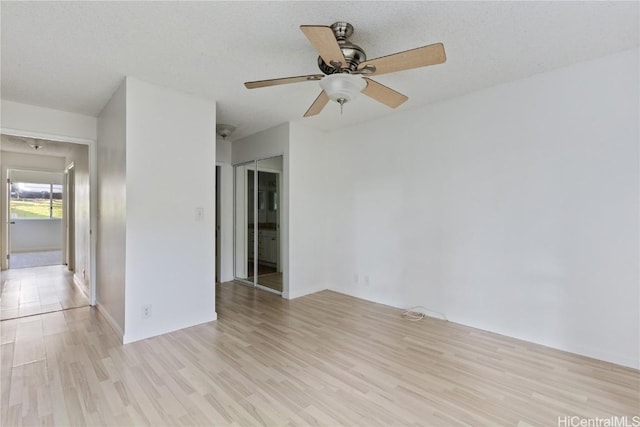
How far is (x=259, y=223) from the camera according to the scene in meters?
4.95

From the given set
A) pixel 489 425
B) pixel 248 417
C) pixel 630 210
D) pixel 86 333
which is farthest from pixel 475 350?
pixel 86 333

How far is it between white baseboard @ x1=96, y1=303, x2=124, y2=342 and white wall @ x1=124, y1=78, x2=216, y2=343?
19 cm

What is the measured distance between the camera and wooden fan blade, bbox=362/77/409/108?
2.27 m

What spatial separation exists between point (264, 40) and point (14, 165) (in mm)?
7175

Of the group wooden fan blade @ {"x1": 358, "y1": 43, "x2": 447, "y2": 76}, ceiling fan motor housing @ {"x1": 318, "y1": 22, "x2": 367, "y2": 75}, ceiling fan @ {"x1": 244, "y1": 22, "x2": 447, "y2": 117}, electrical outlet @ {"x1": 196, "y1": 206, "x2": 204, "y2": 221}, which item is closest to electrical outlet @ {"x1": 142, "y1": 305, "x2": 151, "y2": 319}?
electrical outlet @ {"x1": 196, "y1": 206, "x2": 204, "y2": 221}

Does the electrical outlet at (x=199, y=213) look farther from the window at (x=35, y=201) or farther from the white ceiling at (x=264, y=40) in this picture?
the window at (x=35, y=201)

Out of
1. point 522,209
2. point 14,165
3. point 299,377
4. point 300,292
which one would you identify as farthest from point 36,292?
point 522,209

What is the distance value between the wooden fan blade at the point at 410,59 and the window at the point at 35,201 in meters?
10.1

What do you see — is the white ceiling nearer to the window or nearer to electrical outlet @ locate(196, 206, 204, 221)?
electrical outlet @ locate(196, 206, 204, 221)

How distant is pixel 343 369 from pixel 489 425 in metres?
1.01

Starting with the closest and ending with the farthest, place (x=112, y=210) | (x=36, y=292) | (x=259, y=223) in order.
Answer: (x=112, y=210)
(x=36, y=292)
(x=259, y=223)

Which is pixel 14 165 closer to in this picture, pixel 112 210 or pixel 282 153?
pixel 112 210

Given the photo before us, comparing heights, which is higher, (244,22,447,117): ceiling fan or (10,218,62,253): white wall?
(244,22,447,117): ceiling fan

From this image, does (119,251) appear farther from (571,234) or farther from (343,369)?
(571,234)
